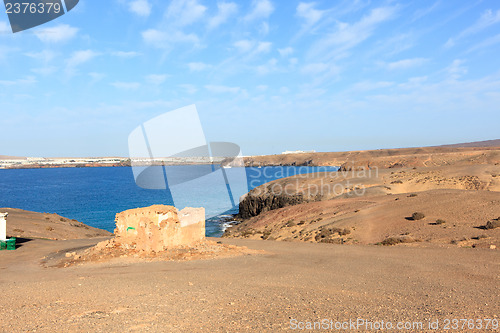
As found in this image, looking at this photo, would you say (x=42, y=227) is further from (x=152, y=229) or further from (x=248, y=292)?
(x=248, y=292)

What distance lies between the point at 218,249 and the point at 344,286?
860 cm

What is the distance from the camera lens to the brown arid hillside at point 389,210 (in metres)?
20.2

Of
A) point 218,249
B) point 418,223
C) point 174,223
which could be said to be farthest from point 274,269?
point 418,223

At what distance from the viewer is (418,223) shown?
72.7 ft

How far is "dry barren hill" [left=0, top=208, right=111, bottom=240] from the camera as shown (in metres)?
28.7

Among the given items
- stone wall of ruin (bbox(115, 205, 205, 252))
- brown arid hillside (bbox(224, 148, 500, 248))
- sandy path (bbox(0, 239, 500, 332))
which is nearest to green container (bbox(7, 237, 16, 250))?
sandy path (bbox(0, 239, 500, 332))

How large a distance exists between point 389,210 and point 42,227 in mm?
29588

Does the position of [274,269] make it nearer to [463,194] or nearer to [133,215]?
[133,215]

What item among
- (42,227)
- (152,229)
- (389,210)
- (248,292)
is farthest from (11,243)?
(389,210)

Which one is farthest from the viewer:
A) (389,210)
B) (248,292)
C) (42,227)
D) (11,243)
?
(42,227)

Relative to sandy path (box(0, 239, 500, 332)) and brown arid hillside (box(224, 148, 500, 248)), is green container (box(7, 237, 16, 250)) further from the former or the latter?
brown arid hillside (box(224, 148, 500, 248))

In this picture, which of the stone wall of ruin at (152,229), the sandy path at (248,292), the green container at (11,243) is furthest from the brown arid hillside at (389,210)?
the green container at (11,243)

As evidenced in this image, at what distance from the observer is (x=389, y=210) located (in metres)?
26.2

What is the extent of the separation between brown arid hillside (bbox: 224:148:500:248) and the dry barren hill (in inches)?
573
